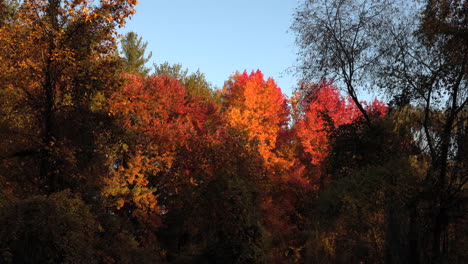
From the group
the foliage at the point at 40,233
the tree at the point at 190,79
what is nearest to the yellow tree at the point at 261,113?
the tree at the point at 190,79

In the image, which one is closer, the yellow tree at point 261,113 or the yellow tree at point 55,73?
the yellow tree at point 55,73

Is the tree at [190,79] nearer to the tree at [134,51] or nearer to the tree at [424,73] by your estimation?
the tree at [134,51]

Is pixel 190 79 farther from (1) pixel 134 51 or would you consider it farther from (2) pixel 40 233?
(2) pixel 40 233

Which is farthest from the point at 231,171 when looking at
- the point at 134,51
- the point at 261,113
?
the point at 134,51

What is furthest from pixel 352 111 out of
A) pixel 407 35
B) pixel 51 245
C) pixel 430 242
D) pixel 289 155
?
pixel 51 245

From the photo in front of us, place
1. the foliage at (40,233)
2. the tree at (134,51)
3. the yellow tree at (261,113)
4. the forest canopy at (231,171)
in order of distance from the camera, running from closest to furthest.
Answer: the foliage at (40,233)
the forest canopy at (231,171)
the yellow tree at (261,113)
the tree at (134,51)

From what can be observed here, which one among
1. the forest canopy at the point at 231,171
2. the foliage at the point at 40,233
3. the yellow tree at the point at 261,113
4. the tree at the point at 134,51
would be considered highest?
the tree at the point at 134,51

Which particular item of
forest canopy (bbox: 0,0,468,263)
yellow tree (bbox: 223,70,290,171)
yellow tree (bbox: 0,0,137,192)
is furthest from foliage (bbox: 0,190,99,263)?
yellow tree (bbox: 223,70,290,171)

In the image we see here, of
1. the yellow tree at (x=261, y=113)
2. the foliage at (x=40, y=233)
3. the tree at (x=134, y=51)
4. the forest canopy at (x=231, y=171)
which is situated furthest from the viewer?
the tree at (x=134, y=51)

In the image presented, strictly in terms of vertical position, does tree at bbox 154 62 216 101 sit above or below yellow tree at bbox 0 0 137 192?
above

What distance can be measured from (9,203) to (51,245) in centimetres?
170

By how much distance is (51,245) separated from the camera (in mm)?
11852

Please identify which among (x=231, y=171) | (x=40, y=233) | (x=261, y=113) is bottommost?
(x=40, y=233)

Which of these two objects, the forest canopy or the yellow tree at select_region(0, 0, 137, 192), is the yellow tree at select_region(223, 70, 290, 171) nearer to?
the forest canopy
